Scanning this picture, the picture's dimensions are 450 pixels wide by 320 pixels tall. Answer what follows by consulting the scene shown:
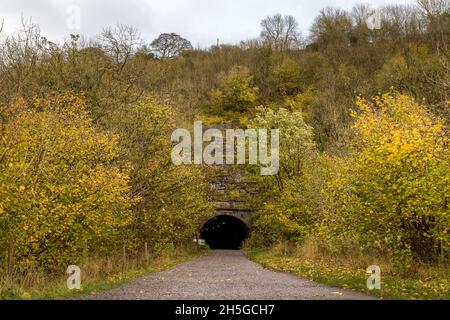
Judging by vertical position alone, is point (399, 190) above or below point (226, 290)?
above

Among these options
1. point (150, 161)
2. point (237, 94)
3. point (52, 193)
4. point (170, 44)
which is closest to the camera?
point (52, 193)

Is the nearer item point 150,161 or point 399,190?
point 399,190

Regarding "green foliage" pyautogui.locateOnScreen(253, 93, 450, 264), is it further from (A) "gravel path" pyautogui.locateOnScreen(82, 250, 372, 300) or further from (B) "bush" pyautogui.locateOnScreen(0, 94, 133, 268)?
(B) "bush" pyautogui.locateOnScreen(0, 94, 133, 268)

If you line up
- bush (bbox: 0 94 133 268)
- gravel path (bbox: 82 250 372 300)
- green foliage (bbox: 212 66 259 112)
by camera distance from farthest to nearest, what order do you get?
green foliage (bbox: 212 66 259 112) → bush (bbox: 0 94 133 268) → gravel path (bbox: 82 250 372 300)

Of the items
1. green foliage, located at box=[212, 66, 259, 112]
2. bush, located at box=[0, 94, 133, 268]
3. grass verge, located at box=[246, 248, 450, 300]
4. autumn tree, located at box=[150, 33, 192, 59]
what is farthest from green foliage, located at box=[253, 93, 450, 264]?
autumn tree, located at box=[150, 33, 192, 59]

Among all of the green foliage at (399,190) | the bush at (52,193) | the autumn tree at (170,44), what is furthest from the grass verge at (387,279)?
the autumn tree at (170,44)

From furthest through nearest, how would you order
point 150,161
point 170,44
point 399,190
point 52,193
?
point 170,44 → point 150,161 → point 52,193 → point 399,190

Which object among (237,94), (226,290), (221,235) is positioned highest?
(237,94)

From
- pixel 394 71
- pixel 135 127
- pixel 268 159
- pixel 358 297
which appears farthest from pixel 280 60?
pixel 358 297

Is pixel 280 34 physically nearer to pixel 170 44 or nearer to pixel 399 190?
pixel 170 44

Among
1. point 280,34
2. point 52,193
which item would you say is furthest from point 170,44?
point 52,193

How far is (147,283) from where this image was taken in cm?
1569

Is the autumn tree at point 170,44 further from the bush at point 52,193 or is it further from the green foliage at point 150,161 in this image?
the bush at point 52,193

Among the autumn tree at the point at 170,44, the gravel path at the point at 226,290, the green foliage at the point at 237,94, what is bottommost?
the gravel path at the point at 226,290
